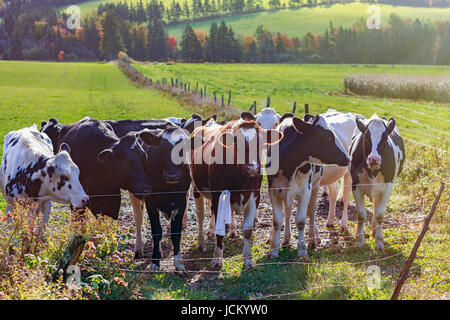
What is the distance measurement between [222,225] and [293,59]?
95512mm

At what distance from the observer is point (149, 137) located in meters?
8.40

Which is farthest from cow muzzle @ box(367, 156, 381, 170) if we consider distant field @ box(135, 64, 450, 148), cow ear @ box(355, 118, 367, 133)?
distant field @ box(135, 64, 450, 148)

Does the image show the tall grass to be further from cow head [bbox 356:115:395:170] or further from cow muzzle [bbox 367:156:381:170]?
cow muzzle [bbox 367:156:381:170]

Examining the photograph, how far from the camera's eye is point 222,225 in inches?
310

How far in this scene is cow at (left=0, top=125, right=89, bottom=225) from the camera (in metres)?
8.02

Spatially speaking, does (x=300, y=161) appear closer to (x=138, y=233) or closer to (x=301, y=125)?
(x=301, y=125)

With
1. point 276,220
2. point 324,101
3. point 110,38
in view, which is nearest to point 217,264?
point 276,220

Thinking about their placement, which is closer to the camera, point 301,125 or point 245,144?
point 245,144

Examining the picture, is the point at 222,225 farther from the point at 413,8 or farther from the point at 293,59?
the point at 413,8

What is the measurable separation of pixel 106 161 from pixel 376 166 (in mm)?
4773

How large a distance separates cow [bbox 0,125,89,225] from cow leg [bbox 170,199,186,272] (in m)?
1.51

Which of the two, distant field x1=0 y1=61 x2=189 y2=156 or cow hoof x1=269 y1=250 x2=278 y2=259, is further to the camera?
distant field x1=0 y1=61 x2=189 y2=156

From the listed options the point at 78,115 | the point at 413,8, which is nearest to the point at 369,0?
the point at 413,8
